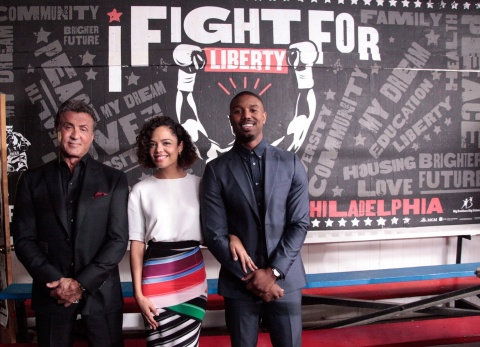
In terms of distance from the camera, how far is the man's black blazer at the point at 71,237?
1.48 meters

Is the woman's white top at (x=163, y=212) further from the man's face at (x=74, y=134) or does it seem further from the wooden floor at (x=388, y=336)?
the wooden floor at (x=388, y=336)

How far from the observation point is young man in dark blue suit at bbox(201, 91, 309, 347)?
Result: 152 cm

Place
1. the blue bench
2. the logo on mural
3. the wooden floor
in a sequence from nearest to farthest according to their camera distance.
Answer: the wooden floor, the blue bench, the logo on mural

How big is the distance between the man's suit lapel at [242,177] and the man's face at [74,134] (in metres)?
0.64

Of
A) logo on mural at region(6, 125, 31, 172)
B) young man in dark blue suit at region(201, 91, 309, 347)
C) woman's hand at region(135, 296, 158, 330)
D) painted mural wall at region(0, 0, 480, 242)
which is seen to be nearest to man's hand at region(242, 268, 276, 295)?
young man in dark blue suit at region(201, 91, 309, 347)

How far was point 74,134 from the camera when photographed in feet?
5.10

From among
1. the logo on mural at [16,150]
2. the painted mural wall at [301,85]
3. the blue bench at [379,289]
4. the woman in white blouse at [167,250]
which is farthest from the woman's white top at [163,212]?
the logo on mural at [16,150]

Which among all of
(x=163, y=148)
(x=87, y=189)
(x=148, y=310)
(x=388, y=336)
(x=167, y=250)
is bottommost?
(x=388, y=336)

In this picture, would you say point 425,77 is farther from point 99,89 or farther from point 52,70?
point 52,70

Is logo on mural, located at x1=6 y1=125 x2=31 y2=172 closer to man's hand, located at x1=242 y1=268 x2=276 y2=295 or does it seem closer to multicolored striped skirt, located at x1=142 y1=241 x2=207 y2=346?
multicolored striped skirt, located at x1=142 y1=241 x2=207 y2=346

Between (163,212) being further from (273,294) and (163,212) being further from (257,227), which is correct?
(273,294)

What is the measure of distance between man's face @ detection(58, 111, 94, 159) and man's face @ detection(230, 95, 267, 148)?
0.65m

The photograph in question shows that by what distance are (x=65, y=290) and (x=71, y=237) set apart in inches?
8.2

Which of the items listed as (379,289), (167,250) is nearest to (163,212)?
(167,250)
